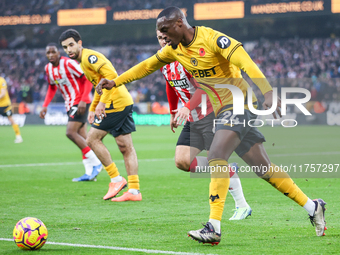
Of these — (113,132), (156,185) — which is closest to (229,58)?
(113,132)

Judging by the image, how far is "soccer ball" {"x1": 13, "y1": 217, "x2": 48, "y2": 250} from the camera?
3.97m

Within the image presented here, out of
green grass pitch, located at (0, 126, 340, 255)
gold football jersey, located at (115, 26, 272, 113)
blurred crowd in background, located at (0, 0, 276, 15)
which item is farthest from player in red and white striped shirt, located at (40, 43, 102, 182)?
blurred crowd in background, located at (0, 0, 276, 15)

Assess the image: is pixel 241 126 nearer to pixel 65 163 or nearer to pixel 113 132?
pixel 113 132

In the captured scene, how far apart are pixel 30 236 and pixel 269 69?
95.4 ft

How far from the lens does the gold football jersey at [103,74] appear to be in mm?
6715

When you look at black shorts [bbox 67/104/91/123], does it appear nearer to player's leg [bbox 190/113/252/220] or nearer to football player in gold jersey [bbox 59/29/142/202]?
football player in gold jersey [bbox 59/29/142/202]

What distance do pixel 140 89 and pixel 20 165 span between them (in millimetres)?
21865

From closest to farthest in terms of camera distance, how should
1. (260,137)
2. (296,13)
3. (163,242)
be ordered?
1. (163,242)
2. (260,137)
3. (296,13)

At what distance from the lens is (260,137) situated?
4508 mm

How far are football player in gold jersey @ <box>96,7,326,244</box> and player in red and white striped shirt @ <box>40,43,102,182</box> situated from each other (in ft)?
14.1

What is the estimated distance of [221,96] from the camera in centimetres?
454

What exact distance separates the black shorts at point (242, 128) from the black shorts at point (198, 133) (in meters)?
0.87

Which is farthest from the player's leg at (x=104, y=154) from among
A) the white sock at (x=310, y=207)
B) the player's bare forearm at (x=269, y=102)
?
the player's bare forearm at (x=269, y=102)

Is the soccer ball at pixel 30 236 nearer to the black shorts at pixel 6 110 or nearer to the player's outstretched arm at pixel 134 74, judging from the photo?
the player's outstretched arm at pixel 134 74
